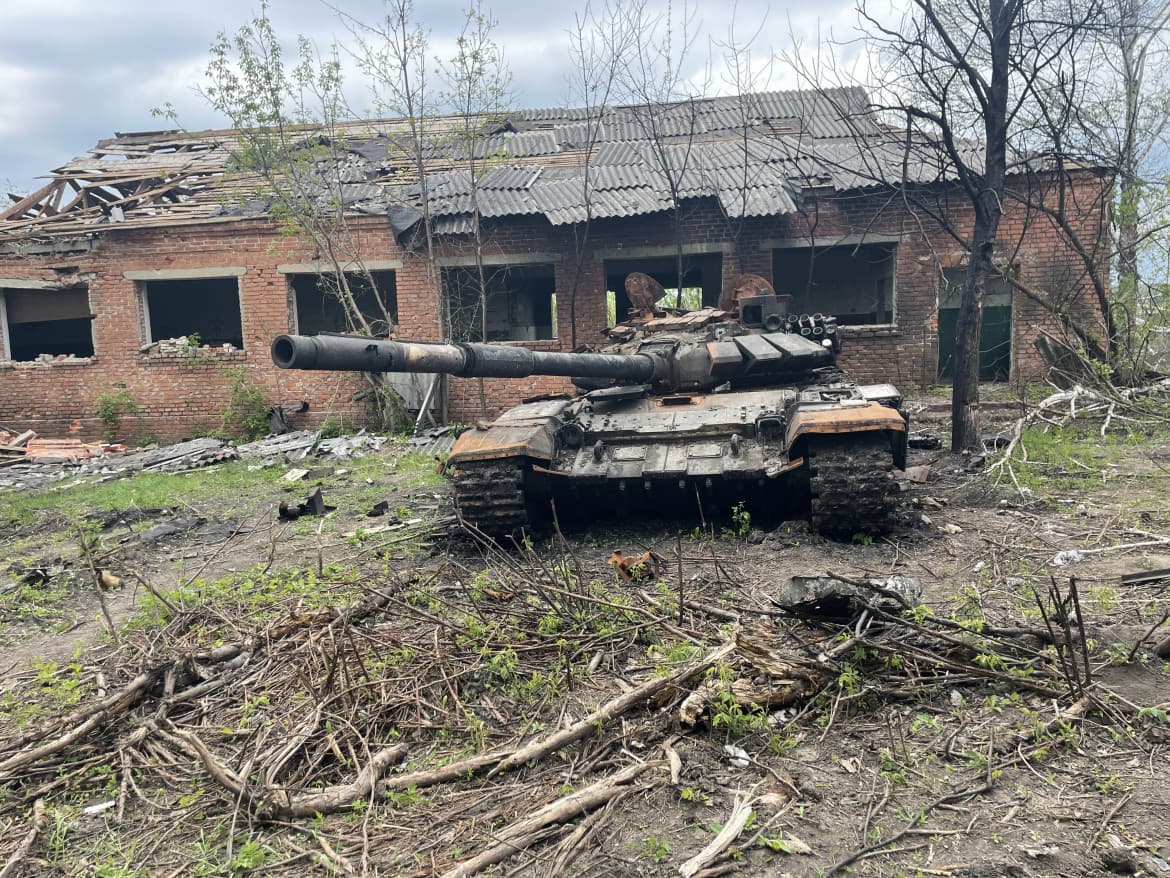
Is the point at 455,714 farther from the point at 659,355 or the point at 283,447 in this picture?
the point at 283,447

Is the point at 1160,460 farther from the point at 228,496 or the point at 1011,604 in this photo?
the point at 228,496

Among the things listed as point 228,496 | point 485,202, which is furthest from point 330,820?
point 485,202

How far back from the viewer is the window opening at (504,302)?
Result: 14.8 m

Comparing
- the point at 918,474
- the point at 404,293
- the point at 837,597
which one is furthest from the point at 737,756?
the point at 404,293

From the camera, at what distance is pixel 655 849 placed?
2596 mm

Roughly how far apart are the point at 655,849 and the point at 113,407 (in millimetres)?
15651

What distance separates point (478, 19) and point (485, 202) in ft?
9.06

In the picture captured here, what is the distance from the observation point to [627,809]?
9.25 feet

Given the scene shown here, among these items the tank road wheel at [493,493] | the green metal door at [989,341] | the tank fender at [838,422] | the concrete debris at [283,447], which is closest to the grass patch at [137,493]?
the concrete debris at [283,447]

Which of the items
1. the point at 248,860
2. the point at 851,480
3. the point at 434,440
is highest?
the point at 851,480

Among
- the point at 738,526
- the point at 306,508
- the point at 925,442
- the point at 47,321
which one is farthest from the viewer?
the point at 47,321

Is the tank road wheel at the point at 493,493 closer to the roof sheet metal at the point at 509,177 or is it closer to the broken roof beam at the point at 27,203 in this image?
the roof sheet metal at the point at 509,177

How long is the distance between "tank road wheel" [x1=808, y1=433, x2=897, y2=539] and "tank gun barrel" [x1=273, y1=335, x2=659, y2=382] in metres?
1.86

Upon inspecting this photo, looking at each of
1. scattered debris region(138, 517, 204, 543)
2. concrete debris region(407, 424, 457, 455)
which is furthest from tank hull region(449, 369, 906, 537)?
concrete debris region(407, 424, 457, 455)
